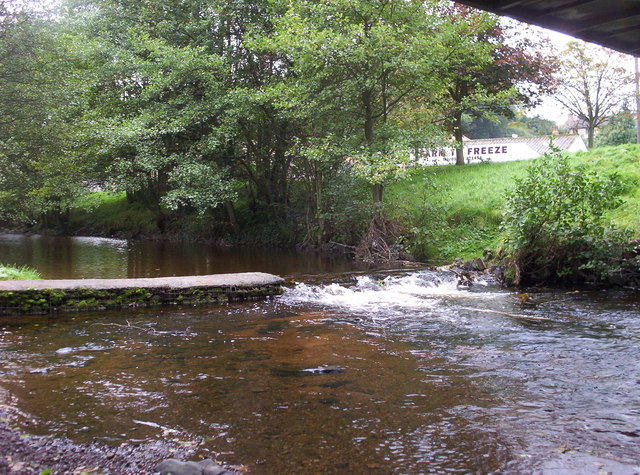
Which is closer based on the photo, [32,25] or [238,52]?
[32,25]

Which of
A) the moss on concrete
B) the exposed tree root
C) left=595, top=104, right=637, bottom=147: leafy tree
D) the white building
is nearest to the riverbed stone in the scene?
the moss on concrete

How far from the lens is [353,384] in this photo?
243 inches

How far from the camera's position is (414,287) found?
43.9 ft

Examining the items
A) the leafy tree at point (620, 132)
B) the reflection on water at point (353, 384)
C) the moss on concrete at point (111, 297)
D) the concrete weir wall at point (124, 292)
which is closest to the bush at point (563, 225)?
the reflection on water at point (353, 384)

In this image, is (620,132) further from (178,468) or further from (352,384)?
(178,468)

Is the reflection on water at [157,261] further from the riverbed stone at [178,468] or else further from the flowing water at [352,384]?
the riverbed stone at [178,468]

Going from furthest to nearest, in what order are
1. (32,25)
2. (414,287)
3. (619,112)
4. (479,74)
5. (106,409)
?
(619,112)
(479,74)
(32,25)
(414,287)
(106,409)

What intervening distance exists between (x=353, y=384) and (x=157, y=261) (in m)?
14.7

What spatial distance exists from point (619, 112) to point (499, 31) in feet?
34.6

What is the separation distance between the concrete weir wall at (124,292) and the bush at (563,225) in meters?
5.99

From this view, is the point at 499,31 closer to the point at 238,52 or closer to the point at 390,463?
the point at 238,52

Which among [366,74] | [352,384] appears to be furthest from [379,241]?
[352,384]

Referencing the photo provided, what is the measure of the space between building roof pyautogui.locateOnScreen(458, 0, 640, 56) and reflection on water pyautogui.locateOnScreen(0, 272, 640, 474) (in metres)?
4.32

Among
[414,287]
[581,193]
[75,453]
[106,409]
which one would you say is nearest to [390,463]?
[75,453]
